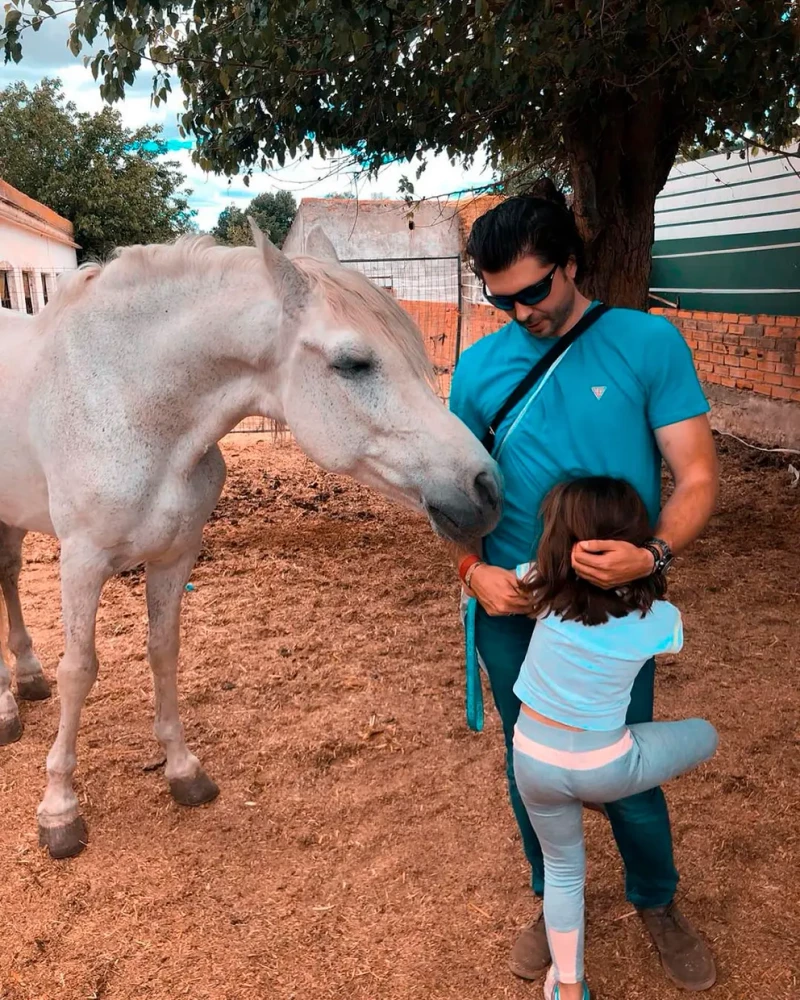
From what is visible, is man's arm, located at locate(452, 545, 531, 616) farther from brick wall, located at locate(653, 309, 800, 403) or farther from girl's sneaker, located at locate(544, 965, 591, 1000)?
brick wall, located at locate(653, 309, 800, 403)

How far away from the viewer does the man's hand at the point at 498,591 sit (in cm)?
168

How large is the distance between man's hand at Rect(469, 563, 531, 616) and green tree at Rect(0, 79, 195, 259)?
84.6ft

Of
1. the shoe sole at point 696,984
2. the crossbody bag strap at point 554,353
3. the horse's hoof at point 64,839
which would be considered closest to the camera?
the crossbody bag strap at point 554,353

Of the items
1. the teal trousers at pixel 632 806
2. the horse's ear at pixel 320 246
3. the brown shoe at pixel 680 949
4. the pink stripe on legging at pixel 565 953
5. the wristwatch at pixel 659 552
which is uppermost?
the horse's ear at pixel 320 246

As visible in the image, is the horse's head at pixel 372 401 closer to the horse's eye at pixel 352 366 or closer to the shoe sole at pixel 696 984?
the horse's eye at pixel 352 366

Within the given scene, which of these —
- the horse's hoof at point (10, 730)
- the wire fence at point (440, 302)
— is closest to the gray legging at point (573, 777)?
the horse's hoof at point (10, 730)

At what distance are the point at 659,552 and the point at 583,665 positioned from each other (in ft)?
0.94

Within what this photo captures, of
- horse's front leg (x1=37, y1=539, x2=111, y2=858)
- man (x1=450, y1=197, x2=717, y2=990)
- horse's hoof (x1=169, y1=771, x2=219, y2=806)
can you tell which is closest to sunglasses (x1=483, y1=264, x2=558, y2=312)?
man (x1=450, y1=197, x2=717, y2=990)

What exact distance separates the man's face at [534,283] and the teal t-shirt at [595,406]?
60mm

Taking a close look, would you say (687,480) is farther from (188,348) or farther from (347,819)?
(347,819)

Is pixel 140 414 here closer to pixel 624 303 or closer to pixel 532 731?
pixel 532 731

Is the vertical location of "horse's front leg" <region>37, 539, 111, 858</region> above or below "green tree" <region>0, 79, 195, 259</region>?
below

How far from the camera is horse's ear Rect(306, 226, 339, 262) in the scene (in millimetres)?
2414

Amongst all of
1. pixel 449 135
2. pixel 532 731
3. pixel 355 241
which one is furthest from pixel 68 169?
pixel 532 731
